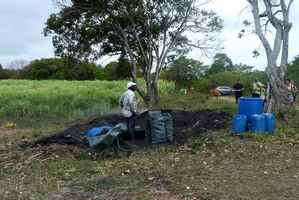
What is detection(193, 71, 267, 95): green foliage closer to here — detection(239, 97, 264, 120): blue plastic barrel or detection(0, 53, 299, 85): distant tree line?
detection(0, 53, 299, 85): distant tree line

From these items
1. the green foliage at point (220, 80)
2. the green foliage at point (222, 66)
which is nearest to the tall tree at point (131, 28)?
the green foliage at point (220, 80)

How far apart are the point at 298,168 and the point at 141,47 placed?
14468 mm

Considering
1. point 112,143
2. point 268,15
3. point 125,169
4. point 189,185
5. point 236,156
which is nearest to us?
point 189,185

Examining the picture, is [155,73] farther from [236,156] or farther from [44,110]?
[236,156]

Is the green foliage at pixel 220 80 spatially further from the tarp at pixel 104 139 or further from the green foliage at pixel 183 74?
the tarp at pixel 104 139

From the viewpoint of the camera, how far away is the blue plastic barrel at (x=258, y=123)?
1154 centimetres

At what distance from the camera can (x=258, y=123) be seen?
11547 millimetres

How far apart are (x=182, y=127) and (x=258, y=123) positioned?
76.5 inches

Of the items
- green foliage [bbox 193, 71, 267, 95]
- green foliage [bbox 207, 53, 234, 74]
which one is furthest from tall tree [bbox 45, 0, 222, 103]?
green foliage [bbox 207, 53, 234, 74]

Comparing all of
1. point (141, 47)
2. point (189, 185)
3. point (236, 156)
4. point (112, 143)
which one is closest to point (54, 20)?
point (141, 47)

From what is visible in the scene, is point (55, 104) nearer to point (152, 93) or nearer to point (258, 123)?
point (152, 93)

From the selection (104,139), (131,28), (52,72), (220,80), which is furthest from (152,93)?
(52,72)

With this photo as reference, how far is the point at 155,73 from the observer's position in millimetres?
23469

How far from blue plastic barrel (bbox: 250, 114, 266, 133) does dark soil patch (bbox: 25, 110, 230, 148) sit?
2.71 ft
